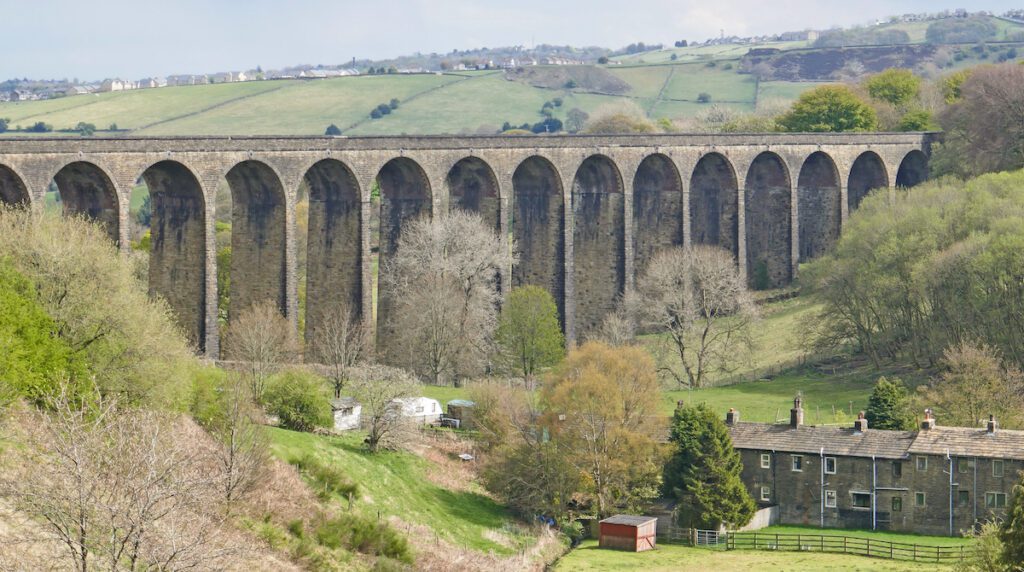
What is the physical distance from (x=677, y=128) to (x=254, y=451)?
99.1 metres

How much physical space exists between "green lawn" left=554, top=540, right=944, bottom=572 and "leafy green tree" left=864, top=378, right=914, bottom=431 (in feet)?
31.7

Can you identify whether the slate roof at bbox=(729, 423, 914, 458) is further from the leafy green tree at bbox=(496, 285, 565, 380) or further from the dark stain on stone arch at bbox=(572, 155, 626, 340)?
the dark stain on stone arch at bbox=(572, 155, 626, 340)

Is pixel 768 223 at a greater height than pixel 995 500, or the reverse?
pixel 768 223

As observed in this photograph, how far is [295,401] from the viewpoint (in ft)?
188

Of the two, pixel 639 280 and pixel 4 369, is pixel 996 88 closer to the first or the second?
pixel 639 280

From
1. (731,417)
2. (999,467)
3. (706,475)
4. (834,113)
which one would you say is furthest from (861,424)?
(834,113)

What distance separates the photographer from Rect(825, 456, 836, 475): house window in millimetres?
56938

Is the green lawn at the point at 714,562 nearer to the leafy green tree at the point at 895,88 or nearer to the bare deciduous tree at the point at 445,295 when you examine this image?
the bare deciduous tree at the point at 445,295

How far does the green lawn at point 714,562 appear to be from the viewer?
5025 cm

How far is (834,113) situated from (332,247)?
4521 centimetres

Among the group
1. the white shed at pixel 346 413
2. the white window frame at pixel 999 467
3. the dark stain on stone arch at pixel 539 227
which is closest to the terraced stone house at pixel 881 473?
the white window frame at pixel 999 467

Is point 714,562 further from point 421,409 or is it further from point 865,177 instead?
point 865,177

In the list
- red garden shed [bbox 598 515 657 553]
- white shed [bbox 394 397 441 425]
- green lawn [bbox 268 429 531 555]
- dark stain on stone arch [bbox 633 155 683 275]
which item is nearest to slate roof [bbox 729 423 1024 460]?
red garden shed [bbox 598 515 657 553]

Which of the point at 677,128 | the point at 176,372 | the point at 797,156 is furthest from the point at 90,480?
the point at 677,128
